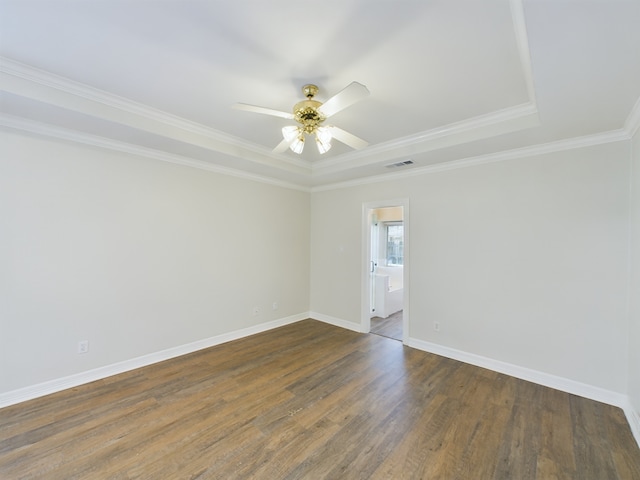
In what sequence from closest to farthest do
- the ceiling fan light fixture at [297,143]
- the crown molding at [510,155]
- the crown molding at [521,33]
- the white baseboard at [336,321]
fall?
the crown molding at [521,33], the ceiling fan light fixture at [297,143], the crown molding at [510,155], the white baseboard at [336,321]

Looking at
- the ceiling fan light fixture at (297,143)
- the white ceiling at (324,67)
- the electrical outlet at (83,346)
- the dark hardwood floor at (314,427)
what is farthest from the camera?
the electrical outlet at (83,346)

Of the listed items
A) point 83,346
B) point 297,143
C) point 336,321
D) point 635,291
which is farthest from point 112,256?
point 635,291

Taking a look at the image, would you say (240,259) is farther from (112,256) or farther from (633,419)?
(633,419)

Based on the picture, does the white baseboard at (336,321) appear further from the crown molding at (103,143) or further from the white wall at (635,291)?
the white wall at (635,291)

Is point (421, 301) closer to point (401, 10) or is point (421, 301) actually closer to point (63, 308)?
point (401, 10)

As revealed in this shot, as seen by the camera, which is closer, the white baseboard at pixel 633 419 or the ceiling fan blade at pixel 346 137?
the white baseboard at pixel 633 419

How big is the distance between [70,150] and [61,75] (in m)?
0.86

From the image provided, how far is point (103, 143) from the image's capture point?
9.37 feet

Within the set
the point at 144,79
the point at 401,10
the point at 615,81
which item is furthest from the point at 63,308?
the point at 615,81

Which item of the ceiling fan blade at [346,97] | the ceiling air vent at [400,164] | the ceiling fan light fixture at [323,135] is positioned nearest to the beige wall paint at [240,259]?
the ceiling air vent at [400,164]

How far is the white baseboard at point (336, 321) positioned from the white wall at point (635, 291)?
2940mm

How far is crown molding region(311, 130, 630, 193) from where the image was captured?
2.57m

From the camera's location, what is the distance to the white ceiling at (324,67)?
1.49m

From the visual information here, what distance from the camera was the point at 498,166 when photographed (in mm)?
3178
